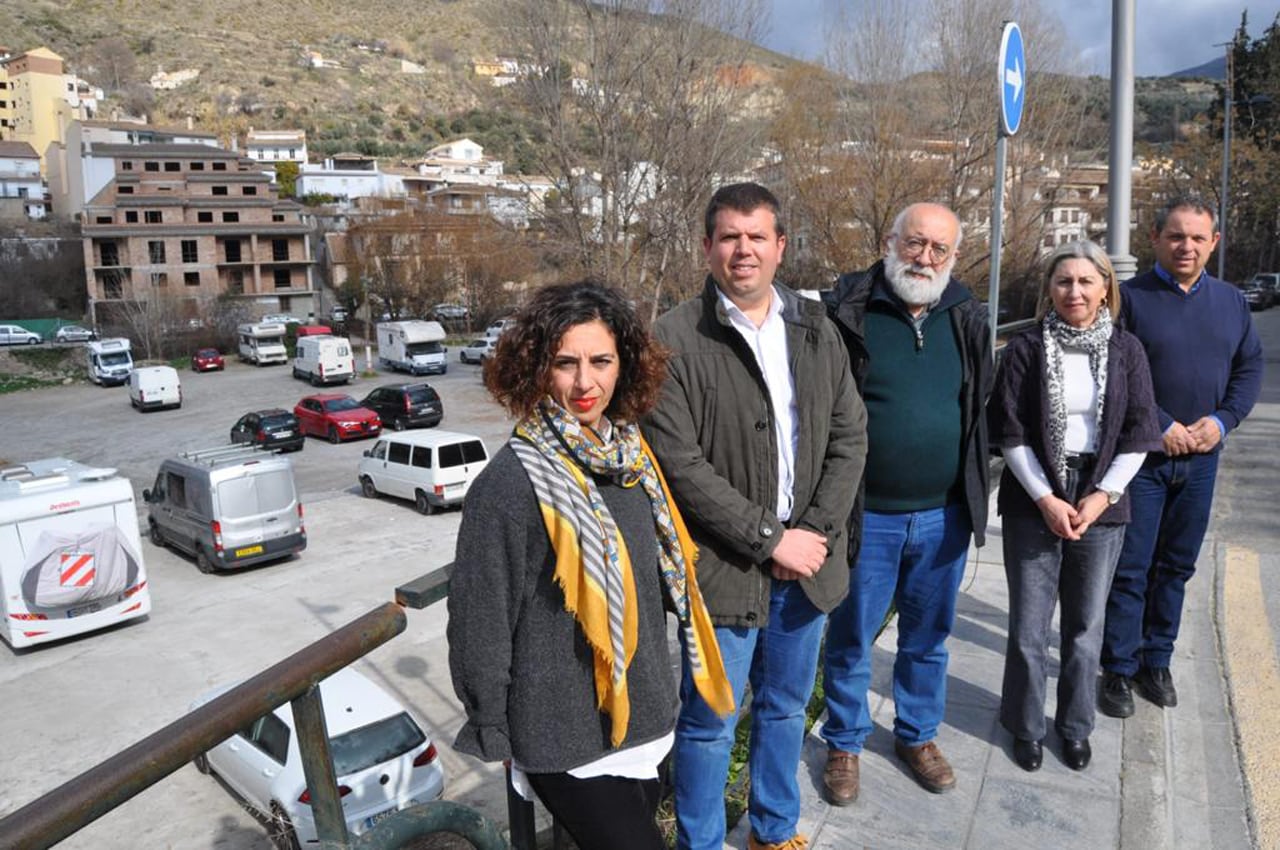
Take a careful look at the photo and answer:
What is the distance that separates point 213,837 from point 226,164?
64571 millimetres

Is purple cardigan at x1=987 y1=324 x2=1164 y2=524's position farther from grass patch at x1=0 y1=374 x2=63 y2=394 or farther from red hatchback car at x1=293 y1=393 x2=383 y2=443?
grass patch at x1=0 y1=374 x2=63 y2=394

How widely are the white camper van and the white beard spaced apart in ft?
46.9

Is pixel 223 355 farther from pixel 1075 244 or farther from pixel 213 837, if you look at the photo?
pixel 1075 244

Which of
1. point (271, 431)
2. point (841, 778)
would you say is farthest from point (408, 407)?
point (841, 778)

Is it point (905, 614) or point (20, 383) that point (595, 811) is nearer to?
point (905, 614)

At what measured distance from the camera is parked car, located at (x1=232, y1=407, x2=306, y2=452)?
89.6 feet

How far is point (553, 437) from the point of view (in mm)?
1979

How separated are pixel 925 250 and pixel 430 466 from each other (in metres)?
18.8

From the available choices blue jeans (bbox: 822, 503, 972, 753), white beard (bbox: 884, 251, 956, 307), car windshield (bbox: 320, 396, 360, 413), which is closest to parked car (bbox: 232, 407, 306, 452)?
car windshield (bbox: 320, 396, 360, 413)

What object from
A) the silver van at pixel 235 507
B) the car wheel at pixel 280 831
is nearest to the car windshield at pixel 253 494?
the silver van at pixel 235 507

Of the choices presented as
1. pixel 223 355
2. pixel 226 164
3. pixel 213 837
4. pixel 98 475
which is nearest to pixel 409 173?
pixel 226 164

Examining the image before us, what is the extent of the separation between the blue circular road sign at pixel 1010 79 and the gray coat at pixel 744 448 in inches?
125

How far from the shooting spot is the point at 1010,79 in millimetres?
5281

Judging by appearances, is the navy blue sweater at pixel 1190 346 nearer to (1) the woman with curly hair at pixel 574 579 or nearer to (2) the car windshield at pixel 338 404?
(1) the woman with curly hair at pixel 574 579
